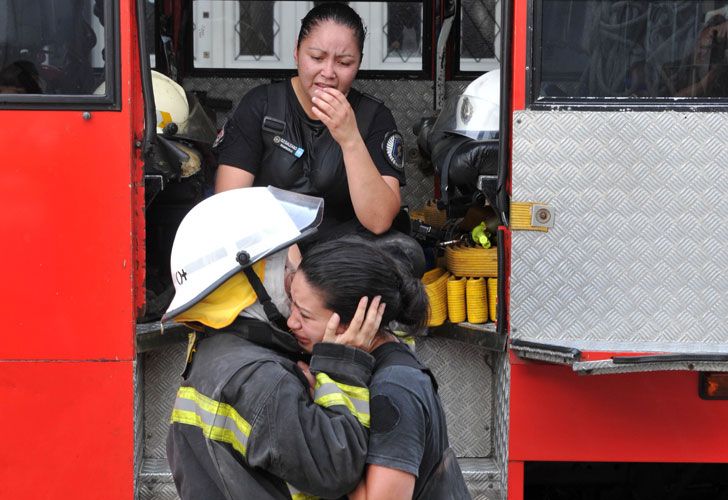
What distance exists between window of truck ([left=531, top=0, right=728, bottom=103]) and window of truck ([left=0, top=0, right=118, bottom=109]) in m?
1.26

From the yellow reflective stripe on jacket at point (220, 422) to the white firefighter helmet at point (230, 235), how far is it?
192 mm

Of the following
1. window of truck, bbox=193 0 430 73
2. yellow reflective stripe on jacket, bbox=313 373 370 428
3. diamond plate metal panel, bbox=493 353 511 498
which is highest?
window of truck, bbox=193 0 430 73

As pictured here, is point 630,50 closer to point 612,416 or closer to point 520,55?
point 520,55

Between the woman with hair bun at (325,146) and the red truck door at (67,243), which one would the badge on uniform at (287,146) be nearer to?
the woman with hair bun at (325,146)

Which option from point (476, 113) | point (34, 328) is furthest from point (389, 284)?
point (476, 113)

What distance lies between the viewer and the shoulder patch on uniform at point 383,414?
6.15 ft

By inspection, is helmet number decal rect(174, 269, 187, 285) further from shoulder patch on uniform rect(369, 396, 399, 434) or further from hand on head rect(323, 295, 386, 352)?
shoulder patch on uniform rect(369, 396, 399, 434)

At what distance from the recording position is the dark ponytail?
195 centimetres

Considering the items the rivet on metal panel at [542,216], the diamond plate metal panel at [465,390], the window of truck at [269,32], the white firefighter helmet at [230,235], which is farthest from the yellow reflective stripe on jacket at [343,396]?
the window of truck at [269,32]

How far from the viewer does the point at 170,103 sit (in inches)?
152

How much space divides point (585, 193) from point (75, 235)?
4.94ft

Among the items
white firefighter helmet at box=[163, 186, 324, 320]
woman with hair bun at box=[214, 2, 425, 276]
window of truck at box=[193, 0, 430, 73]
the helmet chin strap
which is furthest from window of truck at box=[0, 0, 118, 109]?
window of truck at box=[193, 0, 430, 73]

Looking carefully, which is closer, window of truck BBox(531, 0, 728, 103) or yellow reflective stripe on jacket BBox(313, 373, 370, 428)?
yellow reflective stripe on jacket BBox(313, 373, 370, 428)

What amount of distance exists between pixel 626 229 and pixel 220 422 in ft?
5.31
